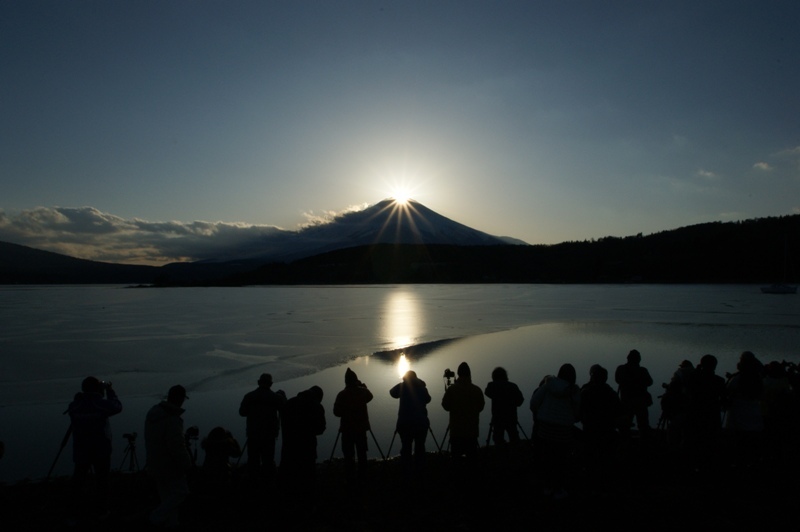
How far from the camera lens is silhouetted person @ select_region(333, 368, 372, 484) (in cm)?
689

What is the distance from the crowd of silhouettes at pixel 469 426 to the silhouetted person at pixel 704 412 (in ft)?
0.04

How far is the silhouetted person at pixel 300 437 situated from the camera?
→ 6.14 metres

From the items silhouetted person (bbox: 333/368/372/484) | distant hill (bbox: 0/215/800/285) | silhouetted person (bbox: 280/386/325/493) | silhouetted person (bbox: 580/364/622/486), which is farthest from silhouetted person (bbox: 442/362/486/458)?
distant hill (bbox: 0/215/800/285)

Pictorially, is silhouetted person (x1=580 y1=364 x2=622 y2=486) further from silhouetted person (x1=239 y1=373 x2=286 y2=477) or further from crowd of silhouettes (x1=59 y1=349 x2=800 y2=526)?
silhouetted person (x1=239 y1=373 x2=286 y2=477)

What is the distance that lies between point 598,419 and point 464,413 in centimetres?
162

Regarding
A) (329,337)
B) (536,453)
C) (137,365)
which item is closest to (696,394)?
(536,453)

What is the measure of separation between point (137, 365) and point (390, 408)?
1139cm

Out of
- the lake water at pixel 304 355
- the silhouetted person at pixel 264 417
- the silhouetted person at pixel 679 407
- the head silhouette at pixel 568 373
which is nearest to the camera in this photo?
the head silhouette at pixel 568 373

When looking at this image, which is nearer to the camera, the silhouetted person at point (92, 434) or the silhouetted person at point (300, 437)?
the silhouetted person at point (92, 434)

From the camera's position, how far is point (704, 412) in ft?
22.4

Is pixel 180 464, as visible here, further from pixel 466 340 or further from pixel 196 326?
pixel 196 326

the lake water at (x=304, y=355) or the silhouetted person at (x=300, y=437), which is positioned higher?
the silhouetted person at (x=300, y=437)

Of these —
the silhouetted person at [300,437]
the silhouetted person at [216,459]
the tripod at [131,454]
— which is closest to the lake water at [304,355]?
the tripod at [131,454]

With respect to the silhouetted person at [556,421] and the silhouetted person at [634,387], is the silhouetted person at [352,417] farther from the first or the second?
the silhouetted person at [634,387]
